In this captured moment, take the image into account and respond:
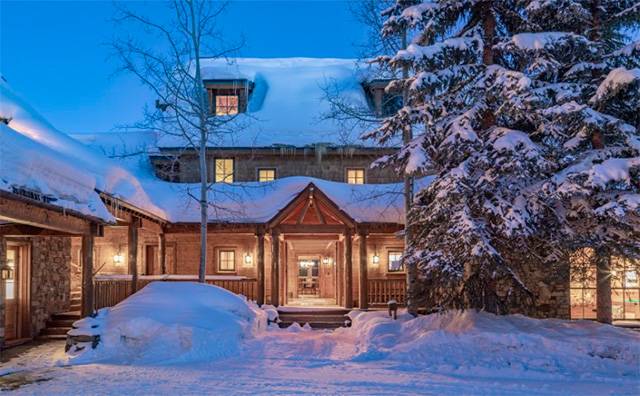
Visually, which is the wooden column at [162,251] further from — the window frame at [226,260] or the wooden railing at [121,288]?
the wooden railing at [121,288]

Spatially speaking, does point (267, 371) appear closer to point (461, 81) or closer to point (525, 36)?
point (461, 81)

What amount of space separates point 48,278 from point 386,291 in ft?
31.2

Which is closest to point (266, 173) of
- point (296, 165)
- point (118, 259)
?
point (296, 165)

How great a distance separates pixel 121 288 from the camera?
1519 centimetres

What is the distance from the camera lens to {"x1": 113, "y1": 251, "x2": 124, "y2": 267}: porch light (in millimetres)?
20375

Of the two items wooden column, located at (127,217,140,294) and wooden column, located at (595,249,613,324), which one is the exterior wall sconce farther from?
wooden column, located at (595,249,613,324)

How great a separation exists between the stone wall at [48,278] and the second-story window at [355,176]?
10.0 metres

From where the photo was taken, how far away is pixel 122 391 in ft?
26.6

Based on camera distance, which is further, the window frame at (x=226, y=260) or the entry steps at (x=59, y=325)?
the window frame at (x=226, y=260)

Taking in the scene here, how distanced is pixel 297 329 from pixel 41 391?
786cm

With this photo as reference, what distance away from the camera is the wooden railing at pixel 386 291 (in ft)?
58.1

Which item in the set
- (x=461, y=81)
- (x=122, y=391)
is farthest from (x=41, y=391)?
(x=461, y=81)

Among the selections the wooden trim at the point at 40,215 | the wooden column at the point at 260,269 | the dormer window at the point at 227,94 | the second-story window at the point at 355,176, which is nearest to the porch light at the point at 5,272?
the wooden trim at the point at 40,215

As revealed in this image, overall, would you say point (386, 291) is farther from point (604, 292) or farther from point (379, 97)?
point (379, 97)
